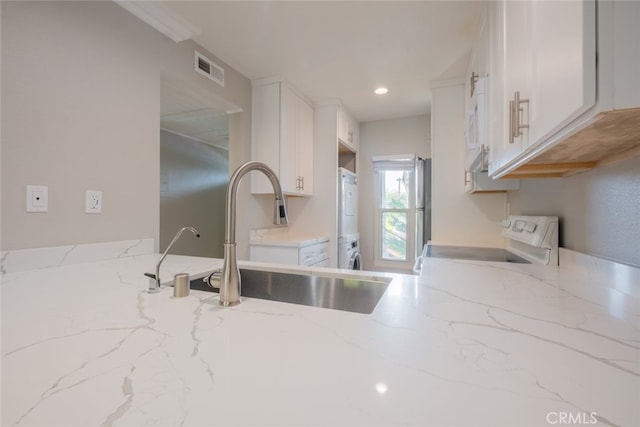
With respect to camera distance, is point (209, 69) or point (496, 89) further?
point (209, 69)

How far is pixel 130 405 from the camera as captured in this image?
1.20ft

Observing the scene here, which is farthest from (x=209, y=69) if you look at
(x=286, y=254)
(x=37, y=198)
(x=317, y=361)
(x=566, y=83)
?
(x=317, y=361)

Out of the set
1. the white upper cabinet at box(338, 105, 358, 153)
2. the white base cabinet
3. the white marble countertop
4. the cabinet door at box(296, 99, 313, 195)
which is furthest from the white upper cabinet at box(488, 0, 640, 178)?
the white upper cabinet at box(338, 105, 358, 153)

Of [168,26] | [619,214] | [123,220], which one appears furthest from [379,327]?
[168,26]

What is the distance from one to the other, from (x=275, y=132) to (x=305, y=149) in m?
0.49

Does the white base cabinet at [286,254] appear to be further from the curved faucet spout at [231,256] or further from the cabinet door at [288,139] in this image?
the curved faucet spout at [231,256]

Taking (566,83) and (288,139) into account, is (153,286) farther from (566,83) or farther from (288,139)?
(288,139)

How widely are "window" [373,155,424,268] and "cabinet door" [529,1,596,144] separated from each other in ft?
9.67

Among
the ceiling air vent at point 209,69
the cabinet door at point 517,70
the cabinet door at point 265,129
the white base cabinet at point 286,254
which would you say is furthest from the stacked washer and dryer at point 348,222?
the cabinet door at point 517,70

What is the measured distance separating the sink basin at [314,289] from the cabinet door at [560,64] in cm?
70

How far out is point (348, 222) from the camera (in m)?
3.48

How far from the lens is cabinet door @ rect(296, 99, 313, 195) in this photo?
2994mm

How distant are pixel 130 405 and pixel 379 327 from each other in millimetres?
436

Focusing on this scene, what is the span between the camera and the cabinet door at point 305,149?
2994 millimetres
